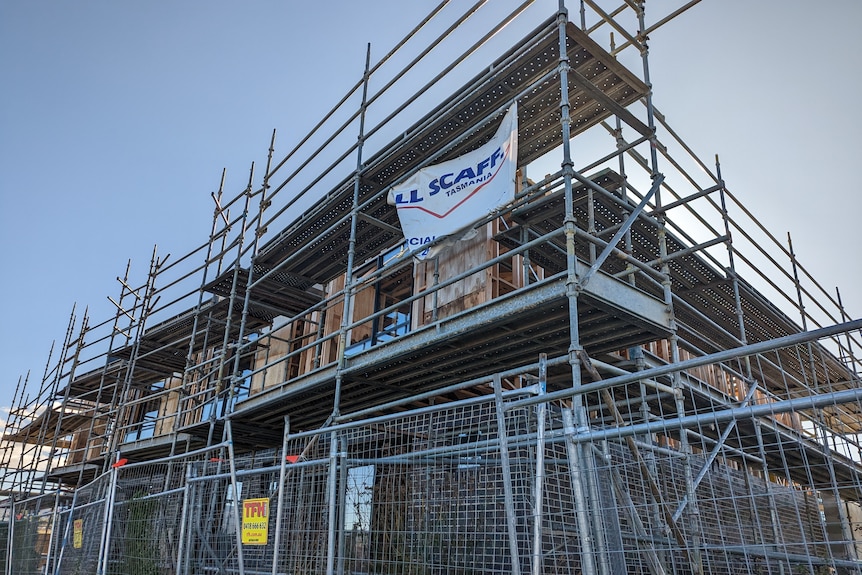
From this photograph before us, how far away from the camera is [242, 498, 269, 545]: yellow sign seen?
20.8ft

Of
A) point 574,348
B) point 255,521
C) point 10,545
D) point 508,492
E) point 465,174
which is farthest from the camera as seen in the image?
point 10,545

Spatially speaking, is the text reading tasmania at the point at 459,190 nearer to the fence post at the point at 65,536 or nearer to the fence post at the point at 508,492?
the fence post at the point at 508,492

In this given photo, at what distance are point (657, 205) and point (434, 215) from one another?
11.0ft

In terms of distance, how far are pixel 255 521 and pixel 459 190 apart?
449 centimetres

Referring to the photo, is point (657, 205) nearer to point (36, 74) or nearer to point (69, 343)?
point (69, 343)

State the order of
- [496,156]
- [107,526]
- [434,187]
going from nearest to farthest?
1. [496,156]
2. [434,187]
3. [107,526]

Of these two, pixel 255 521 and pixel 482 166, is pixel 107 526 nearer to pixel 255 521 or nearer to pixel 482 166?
pixel 255 521

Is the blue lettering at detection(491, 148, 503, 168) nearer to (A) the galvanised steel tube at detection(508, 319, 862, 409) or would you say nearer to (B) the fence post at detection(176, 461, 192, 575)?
(A) the galvanised steel tube at detection(508, 319, 862, 409)

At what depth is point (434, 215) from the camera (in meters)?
8.12

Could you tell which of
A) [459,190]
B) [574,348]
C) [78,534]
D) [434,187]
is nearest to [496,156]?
[459,190]

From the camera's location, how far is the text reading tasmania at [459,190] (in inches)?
287

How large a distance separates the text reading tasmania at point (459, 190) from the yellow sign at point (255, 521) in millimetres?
3635

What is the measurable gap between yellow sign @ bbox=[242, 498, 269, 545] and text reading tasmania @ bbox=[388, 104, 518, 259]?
3635mm

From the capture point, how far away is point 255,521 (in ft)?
21.4
